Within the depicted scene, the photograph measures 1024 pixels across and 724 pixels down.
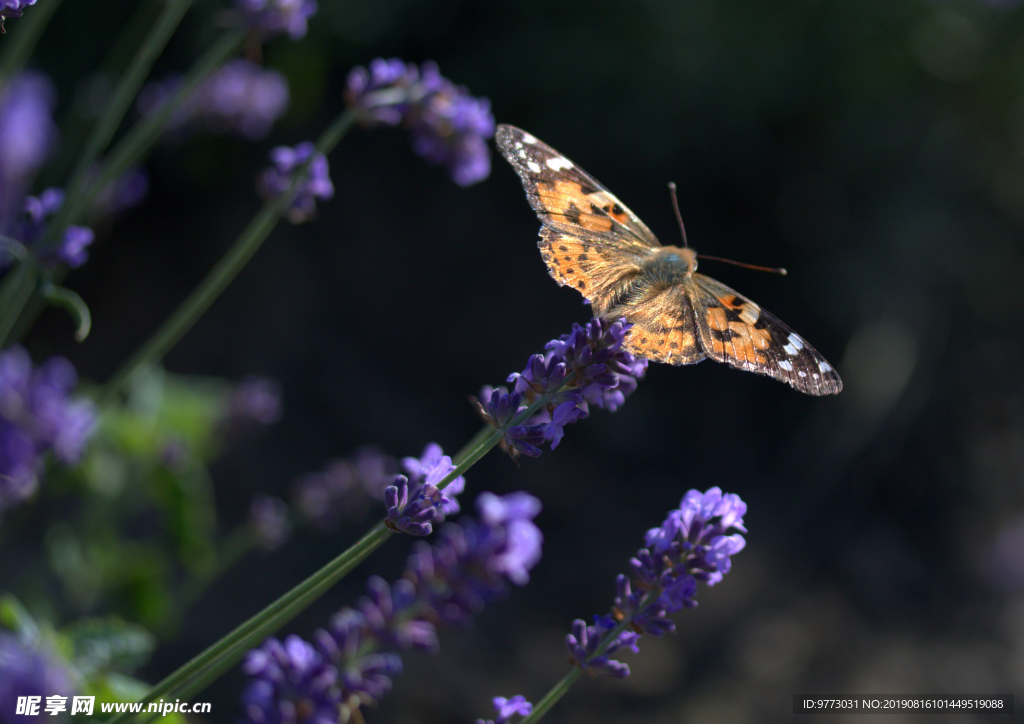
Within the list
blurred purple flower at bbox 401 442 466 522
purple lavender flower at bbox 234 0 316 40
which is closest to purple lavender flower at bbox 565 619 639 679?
blurred purple flower at bbox 401 442 466 522

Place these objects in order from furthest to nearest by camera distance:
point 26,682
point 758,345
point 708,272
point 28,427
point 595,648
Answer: point 708,272
point 758,345
point 28,427
point 595,648
point 26,682

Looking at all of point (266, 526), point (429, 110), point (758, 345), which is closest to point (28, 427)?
point (429, 110)

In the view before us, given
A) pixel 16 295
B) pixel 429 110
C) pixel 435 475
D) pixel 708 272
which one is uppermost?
pixel 429 110

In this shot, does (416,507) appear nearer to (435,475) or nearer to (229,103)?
(435,475)

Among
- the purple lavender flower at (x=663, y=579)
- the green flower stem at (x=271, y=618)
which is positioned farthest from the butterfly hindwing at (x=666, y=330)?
the green flower stem at (x=271, y=618)

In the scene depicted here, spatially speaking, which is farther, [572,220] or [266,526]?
[266,526]

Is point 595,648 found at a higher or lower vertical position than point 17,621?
higher

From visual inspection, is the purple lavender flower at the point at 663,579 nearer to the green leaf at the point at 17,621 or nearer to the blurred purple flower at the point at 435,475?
the blurred purple flower at the point at 435,475
